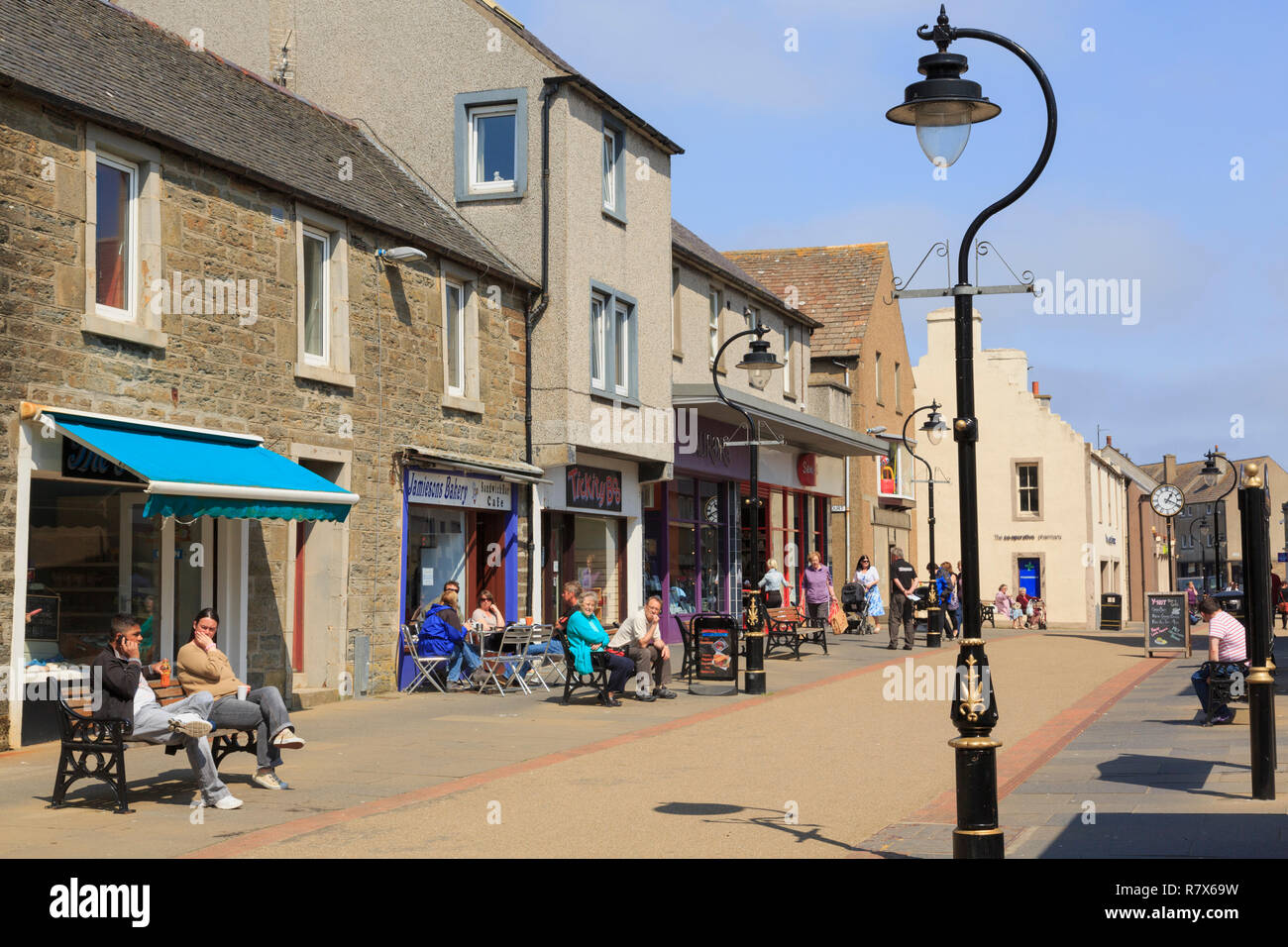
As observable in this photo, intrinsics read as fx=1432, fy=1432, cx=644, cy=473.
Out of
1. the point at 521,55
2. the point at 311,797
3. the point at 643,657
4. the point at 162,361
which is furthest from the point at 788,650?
the point at 311,797

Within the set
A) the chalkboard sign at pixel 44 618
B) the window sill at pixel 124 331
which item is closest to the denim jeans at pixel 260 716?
the chalkboard sign at pixel 44 618

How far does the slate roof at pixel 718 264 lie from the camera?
91.7 feet

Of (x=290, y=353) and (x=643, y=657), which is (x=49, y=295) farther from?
(x=643, y=657)

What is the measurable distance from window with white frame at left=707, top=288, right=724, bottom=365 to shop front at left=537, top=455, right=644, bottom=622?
517cm

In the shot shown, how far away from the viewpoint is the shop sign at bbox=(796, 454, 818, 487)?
34.6 meters

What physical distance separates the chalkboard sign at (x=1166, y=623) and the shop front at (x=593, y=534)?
9.41 meters

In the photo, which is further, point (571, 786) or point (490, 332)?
point (490, 332)

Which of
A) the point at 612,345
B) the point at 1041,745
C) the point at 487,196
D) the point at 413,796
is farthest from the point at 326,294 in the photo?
the point at 1041,745

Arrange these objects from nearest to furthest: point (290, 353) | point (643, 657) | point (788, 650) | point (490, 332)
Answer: point (290, 353)
point (643, 657)
point (490, 332)
point (788, 650)

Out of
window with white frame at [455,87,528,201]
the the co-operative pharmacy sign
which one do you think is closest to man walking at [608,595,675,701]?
the the co-operative pharmacy sign

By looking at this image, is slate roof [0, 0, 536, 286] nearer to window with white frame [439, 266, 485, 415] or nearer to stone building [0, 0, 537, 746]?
stone building [0, 0, 537, 746]

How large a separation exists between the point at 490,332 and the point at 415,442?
261 cm

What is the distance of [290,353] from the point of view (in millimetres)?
16328

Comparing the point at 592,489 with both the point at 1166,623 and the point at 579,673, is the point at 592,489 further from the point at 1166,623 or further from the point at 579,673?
the point at 1166,623
